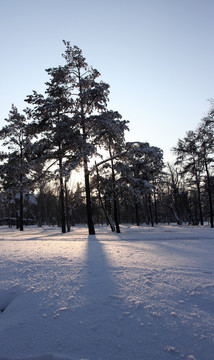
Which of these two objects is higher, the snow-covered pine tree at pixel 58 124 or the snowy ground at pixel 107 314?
the snow-covered pine tree at pixel 58 124

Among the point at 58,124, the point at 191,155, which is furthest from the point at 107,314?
the point at 191,155

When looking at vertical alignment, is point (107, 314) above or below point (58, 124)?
below

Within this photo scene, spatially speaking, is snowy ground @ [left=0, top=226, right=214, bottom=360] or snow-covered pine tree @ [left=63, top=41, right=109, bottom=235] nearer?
snowy ground @ [left=0, top=226, right=214, bottom=360]

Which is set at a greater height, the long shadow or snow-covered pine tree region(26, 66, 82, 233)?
snow-covered pine tree region(26, 66, 82, 233)

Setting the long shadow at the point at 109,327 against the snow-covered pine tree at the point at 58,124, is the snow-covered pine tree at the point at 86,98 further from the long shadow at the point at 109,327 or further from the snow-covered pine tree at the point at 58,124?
the long shadow at the point at 109,327

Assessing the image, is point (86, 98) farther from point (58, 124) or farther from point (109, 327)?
point (109, 327)

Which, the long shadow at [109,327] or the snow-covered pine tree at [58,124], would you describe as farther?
the snow-covered pine tree at [58,124]

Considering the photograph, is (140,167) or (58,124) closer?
(58,124)

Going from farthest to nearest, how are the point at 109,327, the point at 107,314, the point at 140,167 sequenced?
the point at 140,167, the point at 107,314, the point at 109,327

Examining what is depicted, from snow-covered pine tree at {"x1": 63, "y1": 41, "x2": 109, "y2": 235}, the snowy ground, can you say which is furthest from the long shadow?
snow-covered pine tree at {"x1": 63, "y1": 41, "x2": 109, "y2": 235}

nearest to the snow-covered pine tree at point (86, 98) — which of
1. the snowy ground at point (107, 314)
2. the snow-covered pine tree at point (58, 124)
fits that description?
the snow-covered pine tree at point (58, 124)

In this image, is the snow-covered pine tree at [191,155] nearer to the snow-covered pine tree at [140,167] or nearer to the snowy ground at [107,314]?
the snow-covered pine tree at [140,167]

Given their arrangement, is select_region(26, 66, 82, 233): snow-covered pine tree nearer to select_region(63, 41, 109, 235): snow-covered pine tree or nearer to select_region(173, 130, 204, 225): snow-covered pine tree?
select_region(63, 41, 109, 235): snow-covered pine tree

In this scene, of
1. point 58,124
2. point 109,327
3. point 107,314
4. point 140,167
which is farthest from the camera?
point 140,167
